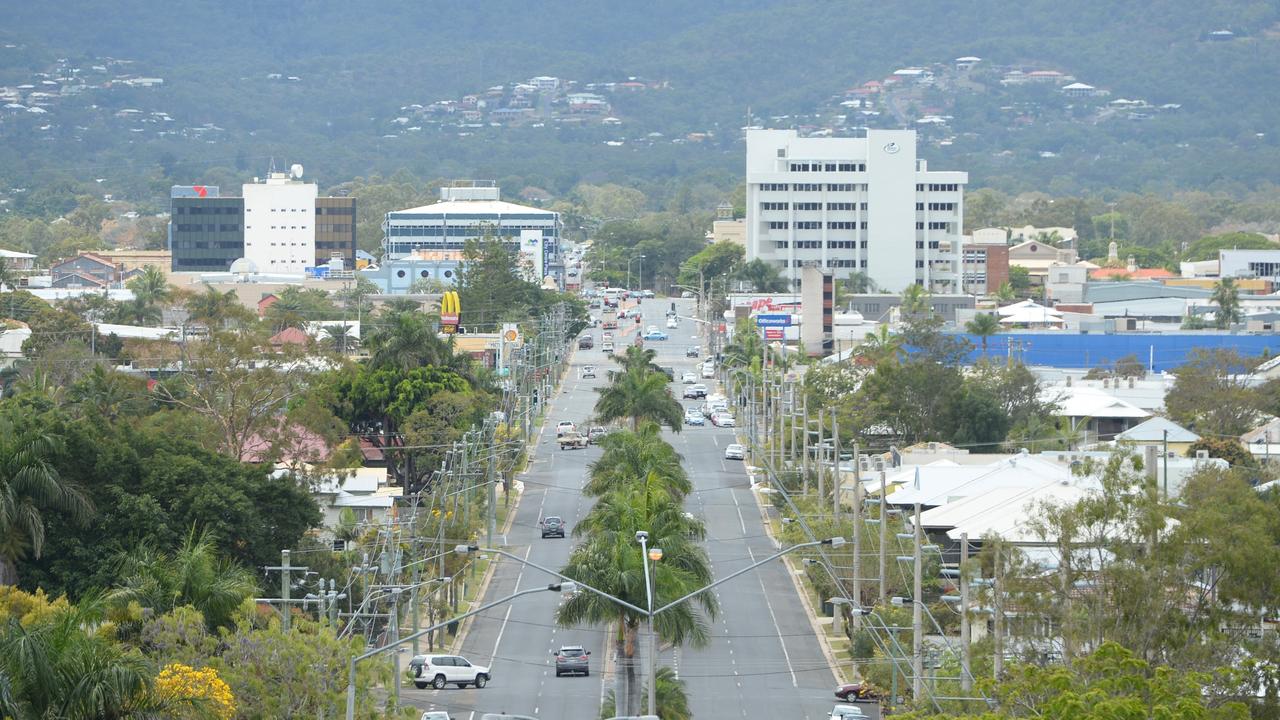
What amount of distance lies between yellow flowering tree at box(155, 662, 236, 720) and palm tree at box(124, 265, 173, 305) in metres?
124

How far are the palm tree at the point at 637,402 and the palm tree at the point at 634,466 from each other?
15017 millimetres

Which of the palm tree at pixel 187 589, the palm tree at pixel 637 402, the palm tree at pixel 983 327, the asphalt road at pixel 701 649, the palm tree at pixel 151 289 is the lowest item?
the asphalt road at pixel 701 649

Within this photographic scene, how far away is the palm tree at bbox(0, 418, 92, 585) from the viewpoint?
189 feet

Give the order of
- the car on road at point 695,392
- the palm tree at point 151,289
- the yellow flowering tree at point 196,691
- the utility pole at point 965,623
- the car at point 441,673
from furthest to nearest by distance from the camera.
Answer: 1. the palm tree at point 151,289
2. the car on road at point 695,392
3. the car at point 441,673
4. the utility pole at point 965,623
5. the yellow flowering tree at point 196,691

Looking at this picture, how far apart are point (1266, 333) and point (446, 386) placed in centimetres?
7768

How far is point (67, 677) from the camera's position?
3597 centimetres

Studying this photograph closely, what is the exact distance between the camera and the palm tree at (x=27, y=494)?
5769 centimetres

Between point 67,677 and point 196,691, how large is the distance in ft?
12.3

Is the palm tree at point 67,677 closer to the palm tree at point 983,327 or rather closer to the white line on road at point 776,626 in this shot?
the white line on road at point 776,626

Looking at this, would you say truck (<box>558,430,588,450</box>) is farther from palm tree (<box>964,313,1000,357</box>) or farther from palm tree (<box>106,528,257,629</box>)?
palm tree (<box>106,528,257,629</box>)

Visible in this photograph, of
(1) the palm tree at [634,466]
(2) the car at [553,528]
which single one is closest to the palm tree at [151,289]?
(2) the car at [553,528]

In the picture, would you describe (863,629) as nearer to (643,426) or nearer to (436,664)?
(436,664)

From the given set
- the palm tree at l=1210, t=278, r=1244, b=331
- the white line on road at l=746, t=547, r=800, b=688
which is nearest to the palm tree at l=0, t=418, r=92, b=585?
the white line on road at l=746, t=547, r=800, b=688

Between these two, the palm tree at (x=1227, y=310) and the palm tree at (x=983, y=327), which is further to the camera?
the palm tree at (x=1227, y=310)
